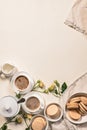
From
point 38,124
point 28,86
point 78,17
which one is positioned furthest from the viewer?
point 78,17

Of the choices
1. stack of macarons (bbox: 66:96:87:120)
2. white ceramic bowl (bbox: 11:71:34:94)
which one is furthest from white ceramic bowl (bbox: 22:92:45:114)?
stack of macarons (bbox: 66:96:87:120)

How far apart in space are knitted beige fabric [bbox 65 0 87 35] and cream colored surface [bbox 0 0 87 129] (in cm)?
3

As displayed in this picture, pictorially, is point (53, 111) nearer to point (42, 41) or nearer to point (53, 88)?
point (53, 88)

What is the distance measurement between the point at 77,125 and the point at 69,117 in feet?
0.19

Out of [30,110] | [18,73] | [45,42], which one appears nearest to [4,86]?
[18,73]

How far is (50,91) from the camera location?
1.61 m

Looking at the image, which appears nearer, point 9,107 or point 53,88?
point 9,107

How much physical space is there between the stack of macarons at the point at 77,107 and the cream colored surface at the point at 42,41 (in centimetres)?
14

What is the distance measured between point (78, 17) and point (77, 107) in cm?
54

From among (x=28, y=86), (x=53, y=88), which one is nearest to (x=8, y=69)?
(x=28, y=86)

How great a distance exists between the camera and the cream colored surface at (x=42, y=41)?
65.4 inches

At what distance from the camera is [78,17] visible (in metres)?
1.73

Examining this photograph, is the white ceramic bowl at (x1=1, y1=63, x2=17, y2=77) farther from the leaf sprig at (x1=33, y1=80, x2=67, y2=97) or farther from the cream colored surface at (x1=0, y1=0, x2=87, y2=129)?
the leaf sprig at (x1=33, y1=80, x2=67, y2=97)

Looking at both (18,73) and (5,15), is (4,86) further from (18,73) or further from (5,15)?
(5,15)
